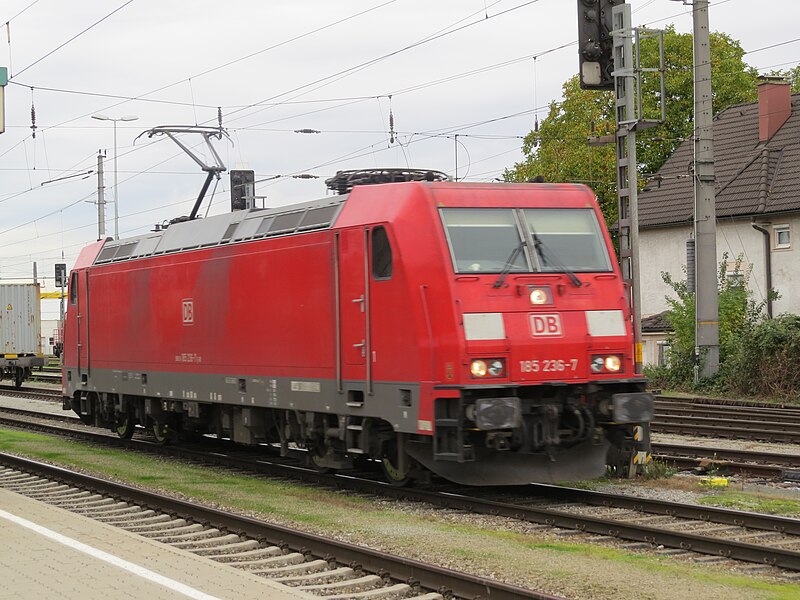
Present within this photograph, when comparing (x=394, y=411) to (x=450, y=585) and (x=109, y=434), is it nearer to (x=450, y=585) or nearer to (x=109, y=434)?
(x=450, y=585)

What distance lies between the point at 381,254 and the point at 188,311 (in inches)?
229

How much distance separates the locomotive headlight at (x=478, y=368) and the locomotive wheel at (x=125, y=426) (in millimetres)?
10615

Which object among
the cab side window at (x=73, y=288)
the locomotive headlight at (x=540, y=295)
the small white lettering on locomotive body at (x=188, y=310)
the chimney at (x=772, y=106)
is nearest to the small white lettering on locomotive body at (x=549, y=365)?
the locomotive headlight at (x=540, y=295)

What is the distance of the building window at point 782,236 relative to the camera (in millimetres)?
37378

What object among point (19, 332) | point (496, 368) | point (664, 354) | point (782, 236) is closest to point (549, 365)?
point (496, 368)

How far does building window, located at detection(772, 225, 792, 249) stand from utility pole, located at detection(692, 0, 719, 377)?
409 inches

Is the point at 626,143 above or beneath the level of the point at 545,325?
above

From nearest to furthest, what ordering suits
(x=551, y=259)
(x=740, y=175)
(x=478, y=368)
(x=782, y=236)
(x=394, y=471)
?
(x=478, y=368) → (x=551, y=259) → (x=394, y=471) → (x=782, y=236) → (x=740, y=175)

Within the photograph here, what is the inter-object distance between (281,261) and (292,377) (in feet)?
4.78

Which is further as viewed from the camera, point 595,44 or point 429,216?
Answer: point 595,44

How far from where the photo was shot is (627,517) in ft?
39.1

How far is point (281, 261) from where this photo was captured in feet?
50.4

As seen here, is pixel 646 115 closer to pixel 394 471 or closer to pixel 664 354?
pixel 664 354

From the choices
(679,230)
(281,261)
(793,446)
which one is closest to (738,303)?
(679,230)
